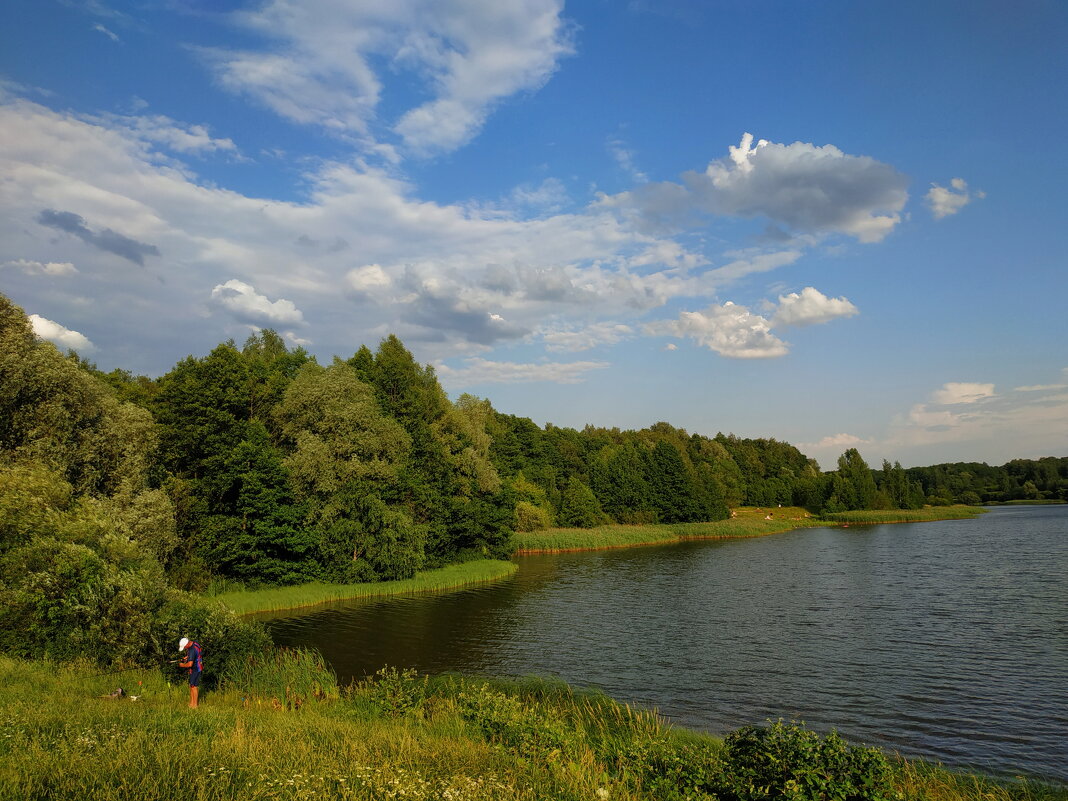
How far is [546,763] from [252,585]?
3602 centimetres

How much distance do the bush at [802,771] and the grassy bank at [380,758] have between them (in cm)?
3

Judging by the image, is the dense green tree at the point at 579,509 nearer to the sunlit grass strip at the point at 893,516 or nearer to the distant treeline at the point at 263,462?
the distant treeline at the point at 263,462

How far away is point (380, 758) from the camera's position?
33.5ft

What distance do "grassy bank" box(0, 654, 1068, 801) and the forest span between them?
5275 mm

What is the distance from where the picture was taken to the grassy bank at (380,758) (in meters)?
8.02

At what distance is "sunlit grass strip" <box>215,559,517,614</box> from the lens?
39125 mm

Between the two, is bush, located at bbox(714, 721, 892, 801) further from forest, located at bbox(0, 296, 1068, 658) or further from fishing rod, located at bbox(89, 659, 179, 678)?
forest, located at bbox(0, 296, 1068, 658)

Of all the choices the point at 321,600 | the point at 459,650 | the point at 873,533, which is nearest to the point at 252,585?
the point at 321,600

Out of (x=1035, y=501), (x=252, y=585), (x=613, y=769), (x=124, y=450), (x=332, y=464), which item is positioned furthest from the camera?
(x=1035, y=501)

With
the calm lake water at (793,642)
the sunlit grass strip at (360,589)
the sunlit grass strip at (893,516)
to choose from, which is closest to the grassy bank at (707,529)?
the sunlit grass strip at (893,516)

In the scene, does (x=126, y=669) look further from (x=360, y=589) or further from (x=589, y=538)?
(x=589, y=538)

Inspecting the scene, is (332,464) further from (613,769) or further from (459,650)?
(613,769)

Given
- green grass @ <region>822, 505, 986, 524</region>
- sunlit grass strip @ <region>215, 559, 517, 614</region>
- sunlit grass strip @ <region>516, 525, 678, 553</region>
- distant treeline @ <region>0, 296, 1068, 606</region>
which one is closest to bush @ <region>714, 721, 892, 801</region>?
distant treeline @ <region>0, 296, 1068, 606</region>

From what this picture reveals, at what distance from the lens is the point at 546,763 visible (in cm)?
1148
